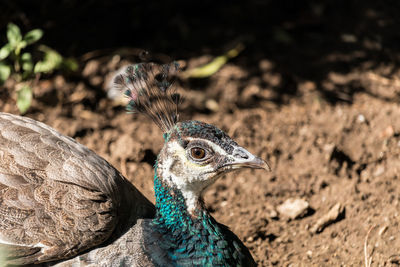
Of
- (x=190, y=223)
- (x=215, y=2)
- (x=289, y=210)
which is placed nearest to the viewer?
(x=190, y=223)

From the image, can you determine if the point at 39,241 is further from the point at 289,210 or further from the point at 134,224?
the point at 289,210

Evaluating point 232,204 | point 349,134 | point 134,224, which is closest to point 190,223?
point 134,224

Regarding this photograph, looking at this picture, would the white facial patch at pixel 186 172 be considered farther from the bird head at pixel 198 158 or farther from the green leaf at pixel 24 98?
the green leaf at pixel 24 98

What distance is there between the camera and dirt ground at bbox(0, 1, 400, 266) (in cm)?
305

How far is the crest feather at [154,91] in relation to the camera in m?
2.59

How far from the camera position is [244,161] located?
2.33 meters

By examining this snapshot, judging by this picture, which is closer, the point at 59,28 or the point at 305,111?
the point at 305,111

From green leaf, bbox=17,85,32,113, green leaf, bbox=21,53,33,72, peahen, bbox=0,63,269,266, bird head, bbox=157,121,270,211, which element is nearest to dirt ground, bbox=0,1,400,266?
green leaf, bbox=17,85,32,113

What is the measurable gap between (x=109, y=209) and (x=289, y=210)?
1.26 m

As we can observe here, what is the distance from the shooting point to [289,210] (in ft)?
10.5

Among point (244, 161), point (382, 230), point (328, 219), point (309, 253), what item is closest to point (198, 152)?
point (244, 161)

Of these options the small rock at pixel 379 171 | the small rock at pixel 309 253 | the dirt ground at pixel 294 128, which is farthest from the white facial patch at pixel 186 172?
the small rock at pixel 379 171

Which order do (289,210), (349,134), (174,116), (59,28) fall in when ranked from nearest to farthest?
1. (174,116)
2. (289,210)
3. (349,134)
4. (59,28)

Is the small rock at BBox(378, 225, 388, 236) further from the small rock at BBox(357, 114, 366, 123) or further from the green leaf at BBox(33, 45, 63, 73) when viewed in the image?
the green leaf at BBox(33, 45, 63, 73)
